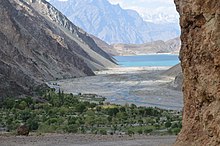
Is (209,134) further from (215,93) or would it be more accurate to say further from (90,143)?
(90,143)

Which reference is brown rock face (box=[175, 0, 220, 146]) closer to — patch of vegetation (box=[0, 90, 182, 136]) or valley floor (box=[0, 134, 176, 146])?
valley floor (box=[0, 134, 176, 146])

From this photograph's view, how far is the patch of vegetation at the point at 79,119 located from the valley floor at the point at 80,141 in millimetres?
3026

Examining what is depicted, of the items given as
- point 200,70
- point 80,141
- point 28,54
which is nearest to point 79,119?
point 80,141

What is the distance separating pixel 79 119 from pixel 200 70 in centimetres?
2418

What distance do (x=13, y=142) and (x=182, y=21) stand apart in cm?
1270

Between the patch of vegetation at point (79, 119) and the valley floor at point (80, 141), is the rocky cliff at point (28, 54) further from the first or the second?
the valley floor at point (80, 141)

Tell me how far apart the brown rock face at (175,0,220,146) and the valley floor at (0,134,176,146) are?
376 inches

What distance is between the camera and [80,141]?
21.8m

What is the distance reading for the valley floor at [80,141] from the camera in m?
20.5

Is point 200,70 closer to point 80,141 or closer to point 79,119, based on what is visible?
point 80,141

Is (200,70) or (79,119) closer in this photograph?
(200,70)

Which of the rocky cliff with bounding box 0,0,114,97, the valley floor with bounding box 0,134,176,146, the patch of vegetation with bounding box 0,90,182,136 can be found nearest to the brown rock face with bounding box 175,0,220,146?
the valley floor with bounding box 0,134,176,146

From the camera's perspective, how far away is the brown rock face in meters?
9.04

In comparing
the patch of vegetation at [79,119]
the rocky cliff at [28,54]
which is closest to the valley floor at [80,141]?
the patch of vegetation at [79,119]
